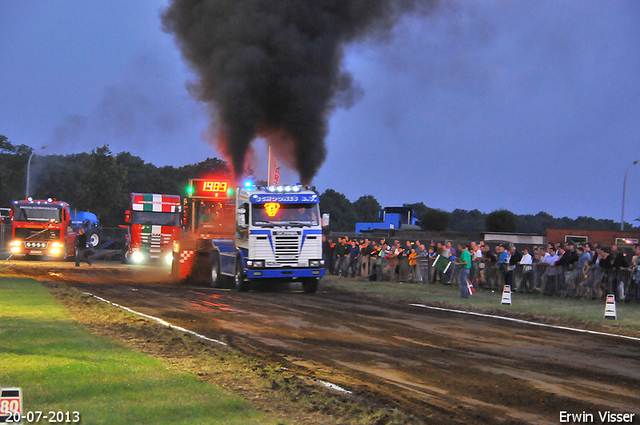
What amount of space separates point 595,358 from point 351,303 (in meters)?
8.93

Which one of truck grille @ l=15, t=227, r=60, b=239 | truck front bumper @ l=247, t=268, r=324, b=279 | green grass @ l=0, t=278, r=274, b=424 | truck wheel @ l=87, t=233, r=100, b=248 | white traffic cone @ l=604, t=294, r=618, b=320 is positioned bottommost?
green grass @ l=0, t=278, r=274, b=424

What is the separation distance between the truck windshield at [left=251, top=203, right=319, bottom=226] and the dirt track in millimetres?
3940

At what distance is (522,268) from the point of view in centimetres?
2162

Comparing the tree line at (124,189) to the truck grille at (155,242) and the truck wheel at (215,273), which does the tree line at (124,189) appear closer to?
the truck grille at (155,242)

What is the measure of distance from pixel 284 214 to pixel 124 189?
56.3 m

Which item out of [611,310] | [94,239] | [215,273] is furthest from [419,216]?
[611,310]

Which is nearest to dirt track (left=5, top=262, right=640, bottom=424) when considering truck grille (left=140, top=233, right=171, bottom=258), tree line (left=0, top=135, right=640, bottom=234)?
truck grille (left=140, top=233, right=171, bottom=258)

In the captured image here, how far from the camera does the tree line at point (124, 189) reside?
67.5m

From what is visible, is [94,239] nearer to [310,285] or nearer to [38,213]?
[38,213]

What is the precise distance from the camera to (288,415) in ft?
20.3

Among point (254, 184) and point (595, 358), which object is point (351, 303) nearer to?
point (254, 184)

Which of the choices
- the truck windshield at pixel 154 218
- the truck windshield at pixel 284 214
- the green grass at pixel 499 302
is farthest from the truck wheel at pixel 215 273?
the truck windshield at pixel 154 218

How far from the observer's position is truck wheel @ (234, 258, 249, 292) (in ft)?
70.2

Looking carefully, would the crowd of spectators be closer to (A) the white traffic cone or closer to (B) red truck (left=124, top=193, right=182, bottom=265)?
(A) the white traffic cone
